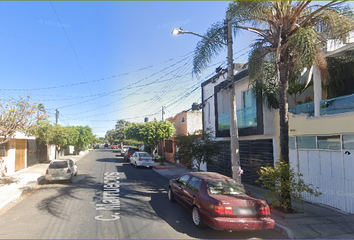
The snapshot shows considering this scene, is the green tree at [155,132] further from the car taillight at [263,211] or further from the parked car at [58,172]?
the car taillight at [263,211]

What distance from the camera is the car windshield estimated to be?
632 cm

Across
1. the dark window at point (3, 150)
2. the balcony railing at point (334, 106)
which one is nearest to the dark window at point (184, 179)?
the balcony railing at point (334, 106)

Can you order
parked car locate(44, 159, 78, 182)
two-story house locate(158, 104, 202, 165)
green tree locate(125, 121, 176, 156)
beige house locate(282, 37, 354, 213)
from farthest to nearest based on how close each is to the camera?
two-story house locate(158, 104, 202, 165) < green tree locate(125, 121, 176, 156) < parked car locate(44, 159, 78, 182) < beige house locate(282, 37, 354, 213)

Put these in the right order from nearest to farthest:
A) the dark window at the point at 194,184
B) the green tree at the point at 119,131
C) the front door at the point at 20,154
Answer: the dark window at the point at 194,184, the front door at the point at 20,154, the green tree at the point at 119,131

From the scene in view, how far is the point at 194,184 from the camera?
7.09m

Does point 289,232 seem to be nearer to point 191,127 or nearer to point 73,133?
point 191,127

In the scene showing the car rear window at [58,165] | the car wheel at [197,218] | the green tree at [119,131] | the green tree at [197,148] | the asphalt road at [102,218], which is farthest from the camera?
the green tree at [119,131]

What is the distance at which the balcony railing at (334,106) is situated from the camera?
7.92m

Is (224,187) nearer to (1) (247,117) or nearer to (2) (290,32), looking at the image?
(2) (290,32)

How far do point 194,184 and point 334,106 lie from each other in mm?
5754

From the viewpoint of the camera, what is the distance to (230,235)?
5789 millimetres

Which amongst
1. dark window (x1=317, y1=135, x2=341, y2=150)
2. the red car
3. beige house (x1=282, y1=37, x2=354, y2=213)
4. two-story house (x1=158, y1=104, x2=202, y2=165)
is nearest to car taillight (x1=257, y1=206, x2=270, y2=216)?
the red car

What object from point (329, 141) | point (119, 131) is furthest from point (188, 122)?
point (119, 131)

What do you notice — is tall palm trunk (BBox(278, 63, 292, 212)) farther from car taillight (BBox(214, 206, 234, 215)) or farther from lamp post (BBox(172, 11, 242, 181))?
car taillight (BBox(214, 206, 234, 215))
